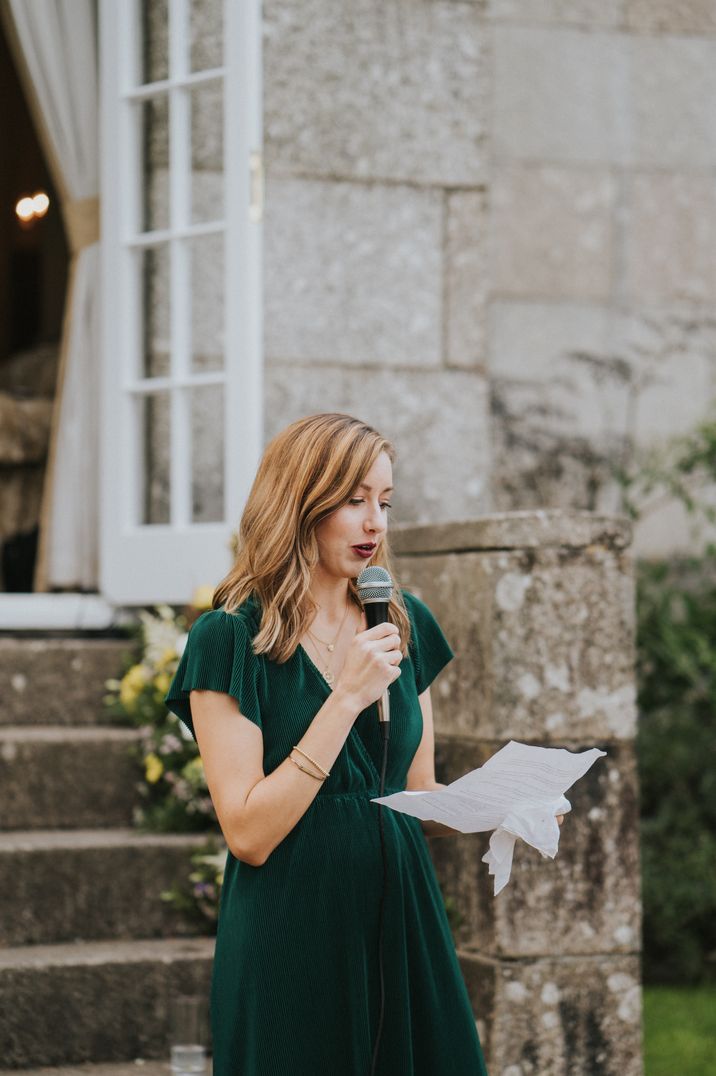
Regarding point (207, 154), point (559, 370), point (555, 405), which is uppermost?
point (207, 154)

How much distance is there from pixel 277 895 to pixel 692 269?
4071 millimetres

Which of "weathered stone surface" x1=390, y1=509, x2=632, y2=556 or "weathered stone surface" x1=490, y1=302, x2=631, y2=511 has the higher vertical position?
"weathered stone surface" x1=490, y1=302, x2=631, y2=511

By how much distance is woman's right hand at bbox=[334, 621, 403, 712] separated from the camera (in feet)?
7.19

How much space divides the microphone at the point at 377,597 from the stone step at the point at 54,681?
2.43 metres

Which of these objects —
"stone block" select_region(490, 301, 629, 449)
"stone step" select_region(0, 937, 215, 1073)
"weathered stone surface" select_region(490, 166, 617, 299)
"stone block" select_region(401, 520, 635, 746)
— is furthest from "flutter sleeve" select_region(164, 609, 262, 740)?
"weathered stone surface" select_region(490, 166, 617, 299)

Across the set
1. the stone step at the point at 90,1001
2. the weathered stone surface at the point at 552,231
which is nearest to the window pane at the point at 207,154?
the weathered stone surface at the point at 552,231

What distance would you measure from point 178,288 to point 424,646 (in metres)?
2.46

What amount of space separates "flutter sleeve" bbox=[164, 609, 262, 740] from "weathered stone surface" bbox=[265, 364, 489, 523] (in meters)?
2.48

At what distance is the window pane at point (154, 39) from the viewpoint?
4.88 m

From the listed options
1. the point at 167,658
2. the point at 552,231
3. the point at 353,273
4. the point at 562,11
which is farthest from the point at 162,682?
the point at 562,11

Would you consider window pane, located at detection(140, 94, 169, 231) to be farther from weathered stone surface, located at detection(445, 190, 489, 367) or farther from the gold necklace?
the gold necklace

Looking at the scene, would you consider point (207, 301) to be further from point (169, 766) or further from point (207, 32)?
point (169, 766)

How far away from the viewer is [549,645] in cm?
344

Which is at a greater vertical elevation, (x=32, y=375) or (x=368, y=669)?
(x=32, y=375)
